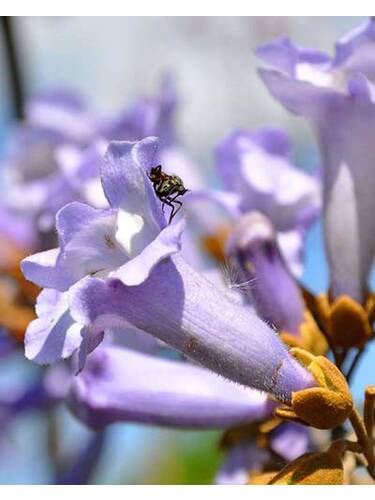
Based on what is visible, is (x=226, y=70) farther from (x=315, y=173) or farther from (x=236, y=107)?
(x=315, y=173)

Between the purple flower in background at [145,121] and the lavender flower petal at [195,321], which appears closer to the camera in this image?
the lavender flower petal at [195,321]

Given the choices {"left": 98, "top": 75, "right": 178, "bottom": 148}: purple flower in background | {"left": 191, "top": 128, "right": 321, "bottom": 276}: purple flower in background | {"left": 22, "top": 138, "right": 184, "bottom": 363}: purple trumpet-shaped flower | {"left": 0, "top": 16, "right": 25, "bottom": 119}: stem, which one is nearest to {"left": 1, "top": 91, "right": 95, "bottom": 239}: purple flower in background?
{"left": 98, "top": 75, "right": 178, "bottom": 148}: purple flower in background

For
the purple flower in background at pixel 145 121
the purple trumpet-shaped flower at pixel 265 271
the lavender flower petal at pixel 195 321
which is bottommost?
the purple flower in background at pixel 145 121

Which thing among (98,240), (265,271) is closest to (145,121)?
(265,271)

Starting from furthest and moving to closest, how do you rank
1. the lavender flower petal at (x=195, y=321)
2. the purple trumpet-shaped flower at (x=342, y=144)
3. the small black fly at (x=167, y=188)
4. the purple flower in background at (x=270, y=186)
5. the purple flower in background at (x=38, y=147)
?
the purple flower in background at (x=38, y=147)
the purple flower in background at (x=270, y=186)
the purple trumpet-shaped flower at (x=342, y=144)
the small black fly at (x=167, y=188)
the lavender flower petal at (x=195, y=321)

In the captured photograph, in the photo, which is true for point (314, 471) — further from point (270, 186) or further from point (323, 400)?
point (270, 186)

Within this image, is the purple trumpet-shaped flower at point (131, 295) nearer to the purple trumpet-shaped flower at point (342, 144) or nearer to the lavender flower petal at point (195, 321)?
the lavender flower petal at point (195, 321)

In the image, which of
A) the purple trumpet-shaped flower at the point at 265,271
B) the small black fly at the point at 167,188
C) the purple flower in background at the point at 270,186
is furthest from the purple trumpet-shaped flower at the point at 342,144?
the small black fly at the point at 167,188
